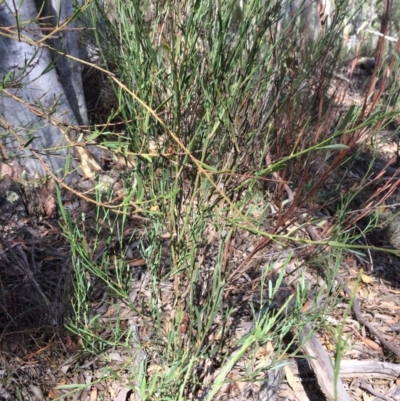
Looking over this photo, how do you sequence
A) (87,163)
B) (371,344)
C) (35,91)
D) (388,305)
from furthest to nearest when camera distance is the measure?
(87,163) → (35,91) → (388,305) → (371,344)

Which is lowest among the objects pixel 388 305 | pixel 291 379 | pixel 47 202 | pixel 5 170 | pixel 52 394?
pixel 388 305

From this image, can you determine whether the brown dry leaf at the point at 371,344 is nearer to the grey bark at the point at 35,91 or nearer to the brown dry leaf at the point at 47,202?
the grey bark at the point at 35,91

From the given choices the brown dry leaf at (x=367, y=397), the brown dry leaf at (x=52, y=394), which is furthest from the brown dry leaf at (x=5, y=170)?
the brown dry leaf at (x=367, y=397)

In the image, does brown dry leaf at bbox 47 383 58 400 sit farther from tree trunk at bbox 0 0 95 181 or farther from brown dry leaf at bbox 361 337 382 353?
brown dry leaf at bbox 361 337 382 353

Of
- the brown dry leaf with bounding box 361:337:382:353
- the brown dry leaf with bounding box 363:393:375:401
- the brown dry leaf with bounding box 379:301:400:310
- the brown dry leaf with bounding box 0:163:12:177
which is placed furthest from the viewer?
the brown dry leaf with bounding box 0:163:12:177

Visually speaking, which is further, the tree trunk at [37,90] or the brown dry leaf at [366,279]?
the brown dry leaf at [366,279]

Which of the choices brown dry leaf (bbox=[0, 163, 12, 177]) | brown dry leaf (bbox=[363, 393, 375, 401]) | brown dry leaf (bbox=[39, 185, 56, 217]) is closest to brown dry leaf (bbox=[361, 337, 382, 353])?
brown dry leaf (bbox=[363, 393, 375, 401])

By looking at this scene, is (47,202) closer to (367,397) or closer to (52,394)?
(52,394)

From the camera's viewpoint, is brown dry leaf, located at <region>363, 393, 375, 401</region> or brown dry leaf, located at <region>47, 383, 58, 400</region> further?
brown dry leaf, located at <region>363, 393, 375, 401</region>

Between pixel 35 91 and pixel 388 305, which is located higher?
pixel 35 91

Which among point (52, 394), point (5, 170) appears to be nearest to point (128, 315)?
point (52, 394)

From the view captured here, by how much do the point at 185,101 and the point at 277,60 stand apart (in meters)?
0.43

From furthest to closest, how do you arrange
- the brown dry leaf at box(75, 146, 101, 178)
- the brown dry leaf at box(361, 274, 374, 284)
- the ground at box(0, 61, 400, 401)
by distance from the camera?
the brown dry leaf at box(75, 146, 101, 178) < the brown dry leaf at box(361, 274, 374, 284) < the ground at box(0, 61, 400, 401)

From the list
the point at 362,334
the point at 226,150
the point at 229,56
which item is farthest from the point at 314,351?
the point at 229,56
